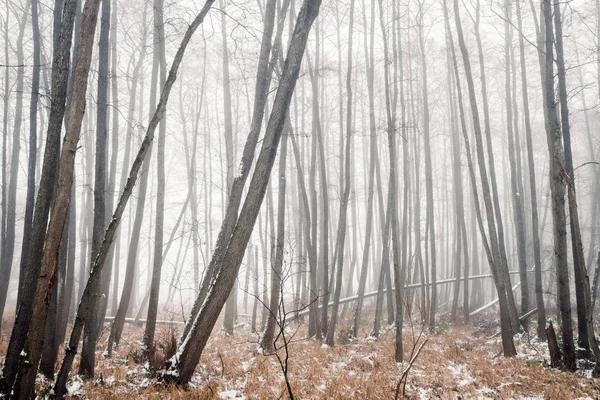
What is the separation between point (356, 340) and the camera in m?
9.14

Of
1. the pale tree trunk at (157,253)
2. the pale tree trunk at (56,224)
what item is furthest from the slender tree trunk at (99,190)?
the pale tree trunk at (56,224)

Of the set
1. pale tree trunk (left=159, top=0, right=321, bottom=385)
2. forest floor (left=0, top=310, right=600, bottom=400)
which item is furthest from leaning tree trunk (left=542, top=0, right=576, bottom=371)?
pale tree trunk (left=159, top=0, right=321, bottom=385)

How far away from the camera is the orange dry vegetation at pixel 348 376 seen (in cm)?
444

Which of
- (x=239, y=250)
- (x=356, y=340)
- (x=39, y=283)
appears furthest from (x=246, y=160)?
(x=356, y=340)

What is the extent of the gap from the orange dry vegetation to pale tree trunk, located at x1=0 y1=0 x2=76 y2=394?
661 mm

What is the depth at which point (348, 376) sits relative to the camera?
17.4ft

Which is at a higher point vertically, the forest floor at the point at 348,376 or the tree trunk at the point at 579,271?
the tree trunk at the point at 579,271

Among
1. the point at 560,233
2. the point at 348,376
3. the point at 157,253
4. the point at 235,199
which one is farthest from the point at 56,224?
the point at 560,233

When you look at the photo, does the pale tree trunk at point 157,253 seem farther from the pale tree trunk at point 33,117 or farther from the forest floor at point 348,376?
the pale tree trunk at point 33,117

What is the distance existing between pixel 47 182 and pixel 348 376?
15.6ft

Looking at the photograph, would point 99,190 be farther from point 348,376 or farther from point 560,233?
point 560,233

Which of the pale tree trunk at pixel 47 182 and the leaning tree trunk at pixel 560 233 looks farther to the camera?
the leaning tree trunk at pixel 560 233

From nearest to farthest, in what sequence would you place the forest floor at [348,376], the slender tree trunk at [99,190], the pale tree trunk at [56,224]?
the pale tree trunk at [56,224]
the forest floor at [348,376]
the slender tree trunk at [99,190]

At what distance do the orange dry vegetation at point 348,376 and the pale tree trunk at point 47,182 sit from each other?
2.17ft
